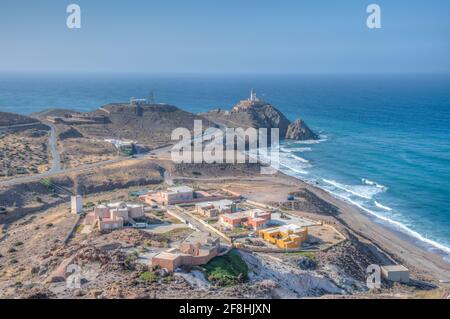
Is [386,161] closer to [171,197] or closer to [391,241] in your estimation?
[391,241]

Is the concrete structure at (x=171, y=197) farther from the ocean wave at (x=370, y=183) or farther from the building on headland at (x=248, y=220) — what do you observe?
the ocean wave at (x=370, y=183)

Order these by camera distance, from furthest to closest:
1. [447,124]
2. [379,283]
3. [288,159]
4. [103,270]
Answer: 1. [447,124]
2. [288,159]
3. [379,283]
4. [103,270]

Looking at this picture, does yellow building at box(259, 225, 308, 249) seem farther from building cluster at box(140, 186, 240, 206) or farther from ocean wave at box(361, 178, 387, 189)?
ocean wave at box(361, 178, 387, 189)

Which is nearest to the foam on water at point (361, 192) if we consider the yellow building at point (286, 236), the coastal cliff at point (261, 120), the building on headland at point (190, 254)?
the yellow building at point (286, 236)

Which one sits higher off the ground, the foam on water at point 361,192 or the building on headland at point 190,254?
the building on headland at point 190,254

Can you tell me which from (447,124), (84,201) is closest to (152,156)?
(84,201)

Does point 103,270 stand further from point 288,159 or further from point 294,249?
point 288,159
